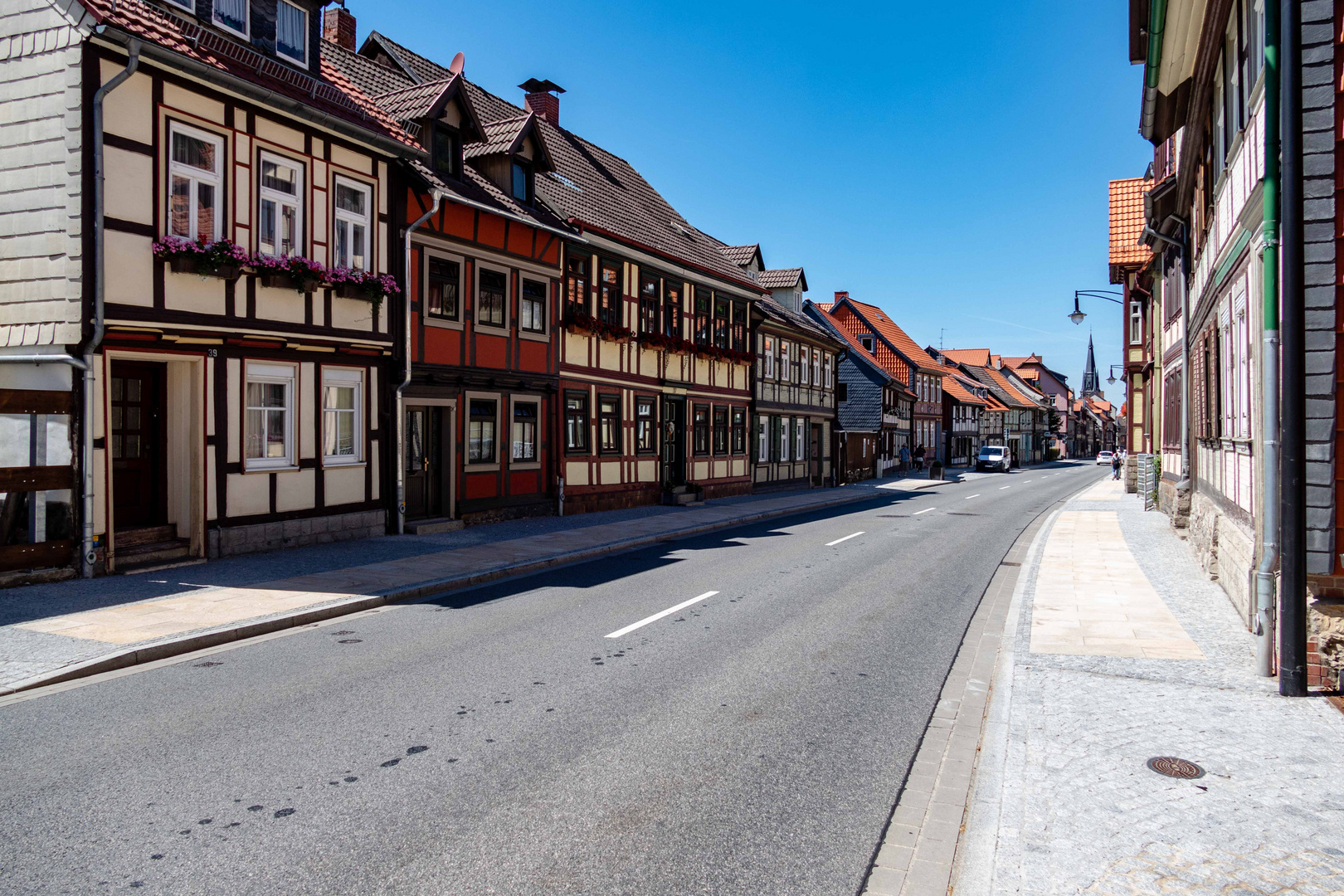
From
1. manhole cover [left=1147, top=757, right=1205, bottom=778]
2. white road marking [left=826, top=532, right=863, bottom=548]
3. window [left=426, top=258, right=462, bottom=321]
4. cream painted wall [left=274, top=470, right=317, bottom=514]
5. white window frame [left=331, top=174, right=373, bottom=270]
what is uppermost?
white window frame [left=331, top=174, right=373, bottom=270]

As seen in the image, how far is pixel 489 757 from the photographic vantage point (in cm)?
531

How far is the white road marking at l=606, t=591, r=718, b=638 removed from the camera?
8.80 metres

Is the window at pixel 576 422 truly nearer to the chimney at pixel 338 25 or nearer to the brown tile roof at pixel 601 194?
the brown tile roof at pixel 601 194

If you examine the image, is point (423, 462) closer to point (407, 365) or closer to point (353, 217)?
point (407, 365)

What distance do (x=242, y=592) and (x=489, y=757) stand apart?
642 centimetres

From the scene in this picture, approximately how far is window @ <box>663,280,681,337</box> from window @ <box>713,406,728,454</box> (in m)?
3.82

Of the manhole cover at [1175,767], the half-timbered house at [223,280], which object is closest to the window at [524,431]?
the half-timbered house at [223,280]

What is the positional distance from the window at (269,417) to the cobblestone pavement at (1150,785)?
11.1m

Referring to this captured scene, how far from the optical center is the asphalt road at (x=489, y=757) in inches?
158

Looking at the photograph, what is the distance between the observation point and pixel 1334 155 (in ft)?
21.7

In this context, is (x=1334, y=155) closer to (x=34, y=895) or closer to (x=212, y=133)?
(x=34, y=895)

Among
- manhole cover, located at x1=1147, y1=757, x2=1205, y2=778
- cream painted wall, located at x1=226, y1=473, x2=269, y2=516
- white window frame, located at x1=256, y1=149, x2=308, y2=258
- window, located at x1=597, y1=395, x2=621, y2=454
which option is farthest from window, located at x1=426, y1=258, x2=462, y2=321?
manhole cover, located at x1=1147, y1=757, x2=1205, y2=778

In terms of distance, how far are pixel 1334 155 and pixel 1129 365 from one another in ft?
95.5

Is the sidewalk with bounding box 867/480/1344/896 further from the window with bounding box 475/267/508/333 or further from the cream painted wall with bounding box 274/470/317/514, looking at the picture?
the window with bounding box 475/267/508/333
